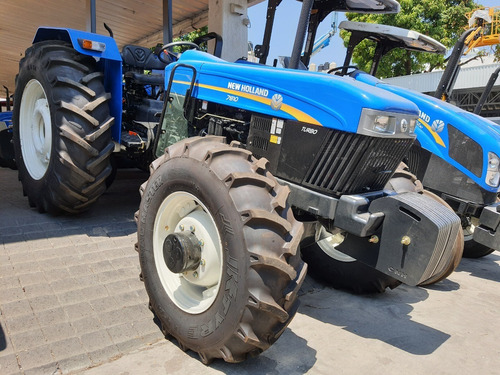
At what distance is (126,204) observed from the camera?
15.8ft

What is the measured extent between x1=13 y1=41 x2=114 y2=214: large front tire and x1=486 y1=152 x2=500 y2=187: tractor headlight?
379 centimetres

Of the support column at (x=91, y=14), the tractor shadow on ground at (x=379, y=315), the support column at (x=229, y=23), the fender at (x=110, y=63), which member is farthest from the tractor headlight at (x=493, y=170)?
the support column at (x=229, y=23)

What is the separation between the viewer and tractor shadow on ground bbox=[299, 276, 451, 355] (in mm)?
3008

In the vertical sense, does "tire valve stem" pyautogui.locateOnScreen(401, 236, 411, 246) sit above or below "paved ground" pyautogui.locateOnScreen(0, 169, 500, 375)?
above

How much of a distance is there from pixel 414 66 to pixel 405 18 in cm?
266

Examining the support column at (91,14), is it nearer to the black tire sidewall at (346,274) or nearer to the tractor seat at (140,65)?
the tractor seat at (140,65)

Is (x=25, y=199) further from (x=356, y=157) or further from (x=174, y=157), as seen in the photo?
(x=356, y=157)

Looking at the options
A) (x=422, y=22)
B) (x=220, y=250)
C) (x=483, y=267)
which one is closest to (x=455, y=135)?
(x=483, y=267)

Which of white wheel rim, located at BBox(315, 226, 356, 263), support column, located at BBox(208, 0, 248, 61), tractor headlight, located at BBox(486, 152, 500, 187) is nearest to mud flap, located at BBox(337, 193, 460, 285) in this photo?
white wheel rim, located at BBox(315, 226, 356, 263)

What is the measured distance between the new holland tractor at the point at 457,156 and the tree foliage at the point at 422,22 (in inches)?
527

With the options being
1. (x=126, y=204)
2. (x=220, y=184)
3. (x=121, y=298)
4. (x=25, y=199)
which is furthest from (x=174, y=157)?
(x=25, y=199)

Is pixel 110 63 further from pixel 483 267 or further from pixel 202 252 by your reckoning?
pixel 483 267

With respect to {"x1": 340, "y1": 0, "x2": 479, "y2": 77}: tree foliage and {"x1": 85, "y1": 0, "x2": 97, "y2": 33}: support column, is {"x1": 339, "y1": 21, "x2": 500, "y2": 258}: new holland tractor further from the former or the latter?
{"x1": 340, "y1": 0, "x2": 479, "y2": 77}: tree foliage

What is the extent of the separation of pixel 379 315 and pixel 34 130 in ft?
12.6
